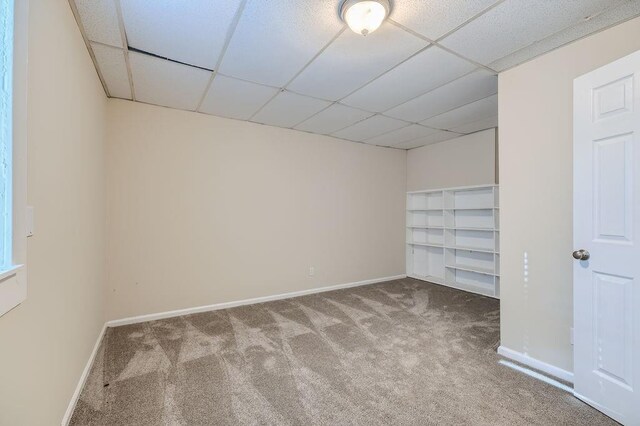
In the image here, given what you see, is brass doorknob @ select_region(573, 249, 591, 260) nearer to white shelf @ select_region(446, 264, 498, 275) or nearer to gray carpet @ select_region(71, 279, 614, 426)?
gray carpet @ select_region(71, 279, 614, 426)

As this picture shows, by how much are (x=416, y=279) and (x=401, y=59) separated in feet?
13.3

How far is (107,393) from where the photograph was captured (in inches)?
76.0

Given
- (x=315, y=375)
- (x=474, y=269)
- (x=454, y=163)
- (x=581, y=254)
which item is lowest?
(x=315, y=375)

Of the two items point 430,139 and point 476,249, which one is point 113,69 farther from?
point 476,249

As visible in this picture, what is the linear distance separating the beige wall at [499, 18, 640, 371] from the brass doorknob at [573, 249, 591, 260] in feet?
0.87

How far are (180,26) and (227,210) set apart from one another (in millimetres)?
2231

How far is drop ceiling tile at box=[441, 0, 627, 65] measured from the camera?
171cm

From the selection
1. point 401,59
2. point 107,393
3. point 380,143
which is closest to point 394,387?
point 107,393

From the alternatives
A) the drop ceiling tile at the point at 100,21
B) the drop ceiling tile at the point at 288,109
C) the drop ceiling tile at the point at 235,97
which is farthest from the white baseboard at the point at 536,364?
the drop ceiling tile at the point at 100,21

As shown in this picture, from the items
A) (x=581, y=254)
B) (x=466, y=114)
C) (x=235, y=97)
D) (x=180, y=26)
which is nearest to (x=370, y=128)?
(x=466, y=114)

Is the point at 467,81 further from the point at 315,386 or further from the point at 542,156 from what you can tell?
the point at 315,386

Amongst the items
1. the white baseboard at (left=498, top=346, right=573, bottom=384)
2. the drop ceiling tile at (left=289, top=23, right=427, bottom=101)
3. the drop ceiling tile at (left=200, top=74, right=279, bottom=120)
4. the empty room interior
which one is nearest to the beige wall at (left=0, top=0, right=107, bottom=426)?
the empty room interior

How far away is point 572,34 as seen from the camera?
6.50 ft

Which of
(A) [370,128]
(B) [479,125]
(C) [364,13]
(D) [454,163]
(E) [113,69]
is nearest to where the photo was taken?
(C) [364,13]
